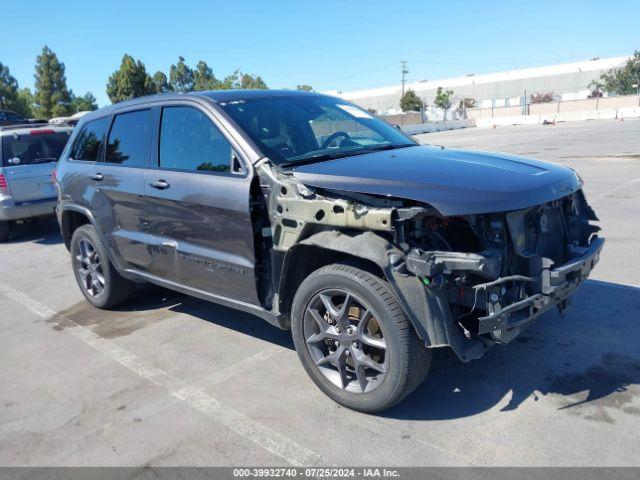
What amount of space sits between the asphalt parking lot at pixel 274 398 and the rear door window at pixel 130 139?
1.52 m

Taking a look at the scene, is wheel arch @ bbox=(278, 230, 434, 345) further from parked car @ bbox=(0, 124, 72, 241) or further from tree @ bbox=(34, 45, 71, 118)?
tree @ bbox=(34, 45, 71, 118)

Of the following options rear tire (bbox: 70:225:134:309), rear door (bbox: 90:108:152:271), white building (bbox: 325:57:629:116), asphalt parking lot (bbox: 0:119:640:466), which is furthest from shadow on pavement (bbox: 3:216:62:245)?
white building (bbox: 325:57:629:116)

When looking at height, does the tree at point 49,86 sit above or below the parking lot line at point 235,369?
above

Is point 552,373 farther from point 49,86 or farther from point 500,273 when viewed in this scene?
point 49,86

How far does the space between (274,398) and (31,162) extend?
7808 millimetres

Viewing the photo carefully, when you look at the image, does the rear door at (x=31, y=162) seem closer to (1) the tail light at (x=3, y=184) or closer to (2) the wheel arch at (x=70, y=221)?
(1) the tail light at (x=3, y=184)

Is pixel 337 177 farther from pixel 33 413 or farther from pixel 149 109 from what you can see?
pixel 33 413

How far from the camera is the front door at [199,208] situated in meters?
3.74

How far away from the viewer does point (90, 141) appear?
5.46 meters

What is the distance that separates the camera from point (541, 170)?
3486 mm

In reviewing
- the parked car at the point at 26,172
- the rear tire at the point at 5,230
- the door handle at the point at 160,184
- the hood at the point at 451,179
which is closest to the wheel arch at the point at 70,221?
the door handle at the point at 160,184

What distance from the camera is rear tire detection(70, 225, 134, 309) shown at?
5309 millimetres

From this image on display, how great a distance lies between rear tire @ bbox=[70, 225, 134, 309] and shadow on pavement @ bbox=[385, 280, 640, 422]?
3.19m

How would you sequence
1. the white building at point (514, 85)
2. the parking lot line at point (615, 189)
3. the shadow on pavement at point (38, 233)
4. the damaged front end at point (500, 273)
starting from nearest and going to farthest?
1. the damaged front end at point (500, 273)
2. the parking lot line at point (615, 189)
3. the shadow on pavement at point (38, 233)
4. the white building at point (514, 85)
